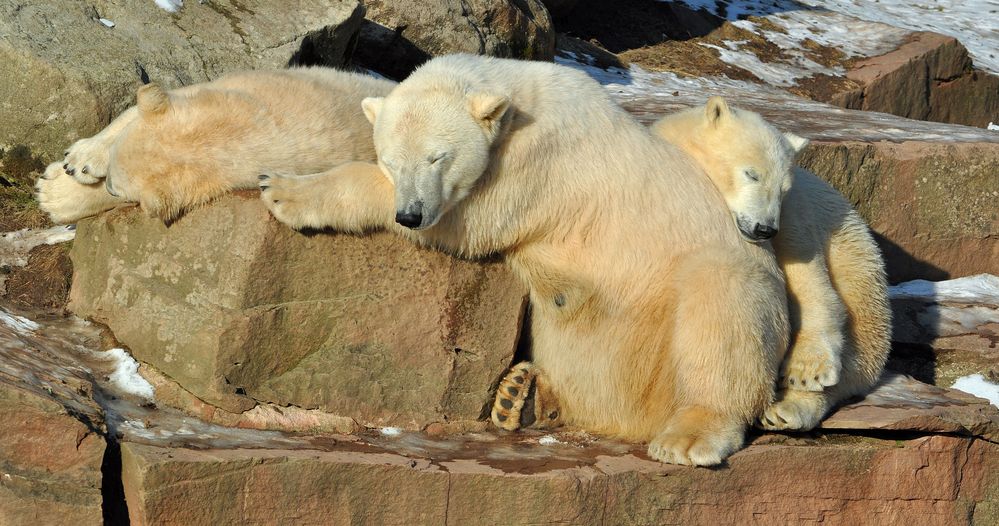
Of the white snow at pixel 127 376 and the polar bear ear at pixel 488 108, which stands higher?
the polar bear ear at pixel 488 108

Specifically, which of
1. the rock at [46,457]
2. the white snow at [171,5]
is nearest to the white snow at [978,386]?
the rock at [46,457]

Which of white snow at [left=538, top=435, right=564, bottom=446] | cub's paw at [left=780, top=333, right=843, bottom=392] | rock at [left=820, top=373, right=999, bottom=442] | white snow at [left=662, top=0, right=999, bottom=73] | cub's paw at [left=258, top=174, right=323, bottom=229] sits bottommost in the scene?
white snow at [left=538, top=435, right=564, bottom=446]

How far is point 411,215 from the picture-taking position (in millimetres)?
4465

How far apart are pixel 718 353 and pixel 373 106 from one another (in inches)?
79.0

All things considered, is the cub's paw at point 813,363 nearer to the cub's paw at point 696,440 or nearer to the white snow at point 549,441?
the cub's paw at point 696,440

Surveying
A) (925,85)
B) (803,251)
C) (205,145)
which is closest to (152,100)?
(205,145)

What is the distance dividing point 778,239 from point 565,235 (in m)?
1.24

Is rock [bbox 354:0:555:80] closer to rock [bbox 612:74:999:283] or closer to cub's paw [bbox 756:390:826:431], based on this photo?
rock [bbox 612:74:999:283]

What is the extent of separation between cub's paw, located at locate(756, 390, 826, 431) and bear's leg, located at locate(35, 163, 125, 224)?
3417 millimetres

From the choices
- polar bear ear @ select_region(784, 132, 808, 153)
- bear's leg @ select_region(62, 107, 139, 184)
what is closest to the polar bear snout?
bear's leg @ select_region(62, 107, 139, 184)

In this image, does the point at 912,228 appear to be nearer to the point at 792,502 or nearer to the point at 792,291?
the point at 792,291

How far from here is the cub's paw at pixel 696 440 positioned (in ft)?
15.8

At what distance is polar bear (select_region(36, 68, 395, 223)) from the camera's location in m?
4.91

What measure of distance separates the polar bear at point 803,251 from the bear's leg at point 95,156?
2858mm
